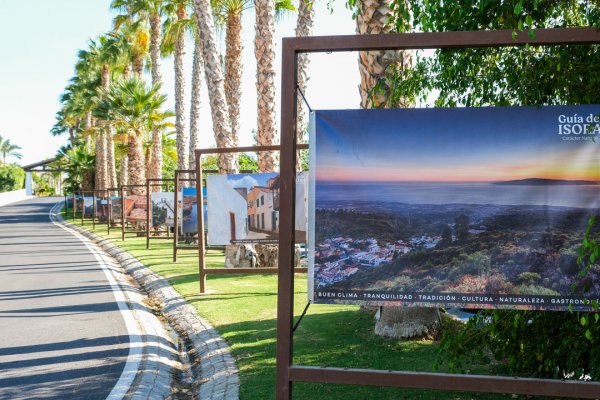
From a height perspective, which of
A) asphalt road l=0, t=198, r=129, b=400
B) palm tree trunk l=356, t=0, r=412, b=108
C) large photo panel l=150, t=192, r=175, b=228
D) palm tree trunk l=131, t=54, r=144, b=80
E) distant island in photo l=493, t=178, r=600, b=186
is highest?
palm tree trunk l=131, t=54, r=144, b=80

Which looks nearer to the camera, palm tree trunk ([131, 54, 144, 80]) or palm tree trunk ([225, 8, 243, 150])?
palm tree trunk ([225, 8, 243, 150])

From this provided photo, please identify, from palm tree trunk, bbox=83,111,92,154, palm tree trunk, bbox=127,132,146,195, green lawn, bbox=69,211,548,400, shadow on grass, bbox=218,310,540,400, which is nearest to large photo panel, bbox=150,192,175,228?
green lawn, bbox=69,211,548,400

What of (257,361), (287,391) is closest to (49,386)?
(257,361)

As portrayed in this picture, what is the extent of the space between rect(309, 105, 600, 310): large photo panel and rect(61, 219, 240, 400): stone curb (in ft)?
6.99

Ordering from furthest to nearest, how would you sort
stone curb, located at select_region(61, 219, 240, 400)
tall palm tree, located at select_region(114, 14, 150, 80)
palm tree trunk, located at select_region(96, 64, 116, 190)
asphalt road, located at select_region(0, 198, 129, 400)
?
palm tree trunk, located at select_region(96, 64, 116, 190) < tall palm tree, located at select_region(114, 14, 150, 80) < asphalt road, located at select_region(0, 198, 129, 400) < stone curb, located at select_region(61, 219, 240, 400)

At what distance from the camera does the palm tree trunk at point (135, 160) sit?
4050cm

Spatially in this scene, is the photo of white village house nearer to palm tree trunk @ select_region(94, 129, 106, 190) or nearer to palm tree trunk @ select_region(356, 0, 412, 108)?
palm tree trunk @ select_region(356, 0, 412, 108)

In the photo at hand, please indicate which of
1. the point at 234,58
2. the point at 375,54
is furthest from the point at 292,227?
the point at 234,58

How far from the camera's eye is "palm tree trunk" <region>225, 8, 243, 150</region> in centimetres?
2486

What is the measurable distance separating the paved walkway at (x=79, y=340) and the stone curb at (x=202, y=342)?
32 cm

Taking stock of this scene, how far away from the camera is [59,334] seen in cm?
998

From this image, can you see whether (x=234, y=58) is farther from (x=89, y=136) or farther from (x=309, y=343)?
(x=89, y=136)

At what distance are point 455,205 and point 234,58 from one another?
68.9ft

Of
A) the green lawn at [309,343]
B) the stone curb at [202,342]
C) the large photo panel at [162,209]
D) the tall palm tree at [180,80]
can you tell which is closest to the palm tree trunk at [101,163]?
the tall palm tree at [180,80]
